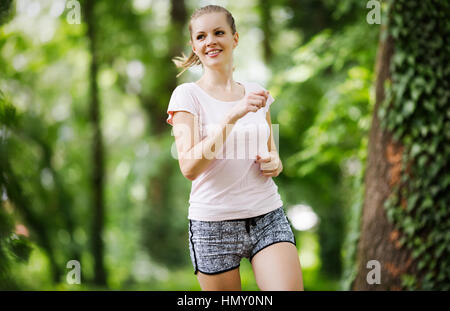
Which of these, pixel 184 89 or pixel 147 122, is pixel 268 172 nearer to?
pixel 184 89

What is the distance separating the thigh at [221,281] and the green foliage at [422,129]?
2.27 m

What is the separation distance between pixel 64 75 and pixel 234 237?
8.12m

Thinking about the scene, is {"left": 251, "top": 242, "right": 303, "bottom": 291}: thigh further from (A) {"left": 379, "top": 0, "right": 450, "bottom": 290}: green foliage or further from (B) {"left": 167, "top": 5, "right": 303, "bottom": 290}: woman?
(A) {"left": 379, "top": 0, "right": 450, "bottom": 290}: green foliage

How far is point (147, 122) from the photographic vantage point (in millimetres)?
9711

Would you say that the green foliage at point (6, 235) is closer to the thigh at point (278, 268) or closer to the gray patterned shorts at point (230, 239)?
the gray patterned shorts at point (230, 239)

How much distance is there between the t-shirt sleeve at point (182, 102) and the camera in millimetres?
1824

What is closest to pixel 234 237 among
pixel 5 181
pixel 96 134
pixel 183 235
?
pixel 5 181

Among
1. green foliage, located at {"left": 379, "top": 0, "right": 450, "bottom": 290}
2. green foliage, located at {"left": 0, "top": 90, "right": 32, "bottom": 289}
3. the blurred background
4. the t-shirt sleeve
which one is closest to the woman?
the t-shirt sleeve

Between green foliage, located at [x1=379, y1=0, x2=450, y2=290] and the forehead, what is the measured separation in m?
2.33

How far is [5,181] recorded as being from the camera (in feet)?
8.39

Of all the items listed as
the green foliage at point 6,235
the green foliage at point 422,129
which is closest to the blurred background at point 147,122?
the green foliage at point 422,129

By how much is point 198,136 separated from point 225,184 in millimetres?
241

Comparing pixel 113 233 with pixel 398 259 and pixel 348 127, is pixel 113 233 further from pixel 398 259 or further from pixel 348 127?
pixel 398 259
